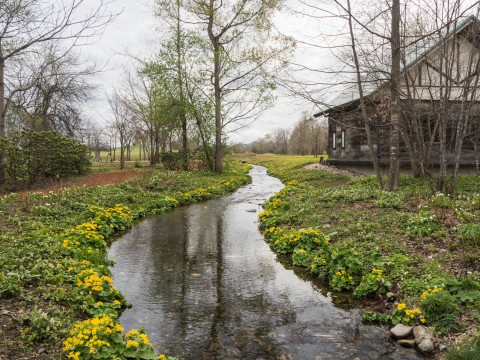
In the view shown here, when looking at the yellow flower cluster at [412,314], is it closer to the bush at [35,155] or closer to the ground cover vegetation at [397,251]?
the ground cover vegetation at [397,251]

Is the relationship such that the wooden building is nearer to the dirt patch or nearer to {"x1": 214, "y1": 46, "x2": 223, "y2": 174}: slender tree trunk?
{"x1": 214, "y1": 46, "x2": 223, "y2": 174}: slender tree trunk

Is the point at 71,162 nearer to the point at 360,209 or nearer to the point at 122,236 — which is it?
the point at 122,236

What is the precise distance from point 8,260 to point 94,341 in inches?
135

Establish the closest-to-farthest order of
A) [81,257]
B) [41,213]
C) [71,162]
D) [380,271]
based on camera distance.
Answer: [380,271] → [81,257] → [41,213] → [71,162]

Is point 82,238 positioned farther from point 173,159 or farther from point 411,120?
point 173,159

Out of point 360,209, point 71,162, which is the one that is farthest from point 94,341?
point 71,162

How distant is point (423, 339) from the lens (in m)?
4.72

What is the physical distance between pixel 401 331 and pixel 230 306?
2595mm

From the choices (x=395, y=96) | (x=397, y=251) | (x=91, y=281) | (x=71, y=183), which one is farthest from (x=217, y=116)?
(x=91, y=281)

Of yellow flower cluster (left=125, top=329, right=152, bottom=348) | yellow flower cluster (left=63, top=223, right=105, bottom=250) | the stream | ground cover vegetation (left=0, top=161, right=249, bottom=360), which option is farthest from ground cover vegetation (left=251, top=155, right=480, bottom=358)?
yellow flower cluster (left=63, top=223, right=105, bottom=250)

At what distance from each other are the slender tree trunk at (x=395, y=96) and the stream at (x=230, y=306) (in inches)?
257

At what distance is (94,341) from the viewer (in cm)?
407

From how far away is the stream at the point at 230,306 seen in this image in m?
4.72

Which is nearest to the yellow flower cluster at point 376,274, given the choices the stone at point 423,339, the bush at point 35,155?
the stone at point 423,339
